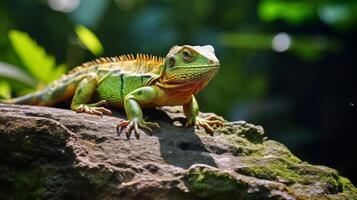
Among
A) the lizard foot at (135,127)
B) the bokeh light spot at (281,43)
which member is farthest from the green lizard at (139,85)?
the bokeh light spot at (281,43)

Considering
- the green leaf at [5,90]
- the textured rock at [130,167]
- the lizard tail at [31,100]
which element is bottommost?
the textured rock at [130,167]

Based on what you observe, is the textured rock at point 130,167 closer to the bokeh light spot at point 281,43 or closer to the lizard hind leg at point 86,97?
the lizard hind leg at point 86,97

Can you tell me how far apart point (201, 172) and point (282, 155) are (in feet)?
3.10

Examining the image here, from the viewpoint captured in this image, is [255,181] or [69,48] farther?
[69,48]

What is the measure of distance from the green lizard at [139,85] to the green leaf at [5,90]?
4.03ft

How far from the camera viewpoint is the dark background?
310 inches

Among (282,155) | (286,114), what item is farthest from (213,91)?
(282,155)

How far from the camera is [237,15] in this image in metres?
9.54

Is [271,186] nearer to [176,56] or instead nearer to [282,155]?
[282,155]

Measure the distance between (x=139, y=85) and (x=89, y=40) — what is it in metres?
3.22

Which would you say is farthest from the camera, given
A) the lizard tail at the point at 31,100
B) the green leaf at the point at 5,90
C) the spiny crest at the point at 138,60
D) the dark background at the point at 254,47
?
the dark background at the point at 254,47

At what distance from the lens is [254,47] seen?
26.7 feet

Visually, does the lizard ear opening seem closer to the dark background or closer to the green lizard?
the green lizard

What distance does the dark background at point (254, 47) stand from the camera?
7867 millimetres
